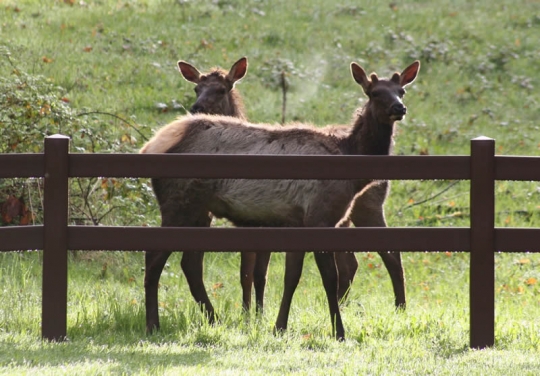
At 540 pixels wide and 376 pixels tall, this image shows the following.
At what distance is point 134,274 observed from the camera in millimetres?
11953

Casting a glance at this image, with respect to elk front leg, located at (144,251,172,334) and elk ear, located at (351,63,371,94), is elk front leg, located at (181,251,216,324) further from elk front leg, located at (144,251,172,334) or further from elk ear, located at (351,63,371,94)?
elk ear, located at (351,63,371,94)

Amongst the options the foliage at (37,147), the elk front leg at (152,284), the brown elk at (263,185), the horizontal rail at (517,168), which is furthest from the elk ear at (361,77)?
the foliage at (37,147)

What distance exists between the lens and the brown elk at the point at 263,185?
28.8 ft

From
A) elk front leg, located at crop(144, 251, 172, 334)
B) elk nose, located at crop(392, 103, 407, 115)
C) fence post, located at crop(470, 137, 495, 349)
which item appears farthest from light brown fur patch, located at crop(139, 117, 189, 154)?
fence post, located at crop(470, 137, 495, 349)

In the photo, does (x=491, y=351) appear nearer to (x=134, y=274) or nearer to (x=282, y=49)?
(x=134, y=274)

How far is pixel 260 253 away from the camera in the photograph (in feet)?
31.6

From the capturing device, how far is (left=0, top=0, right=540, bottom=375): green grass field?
23.8 ft

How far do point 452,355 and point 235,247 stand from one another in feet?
6.20

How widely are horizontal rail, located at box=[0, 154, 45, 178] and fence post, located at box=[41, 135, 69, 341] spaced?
66 millimetres

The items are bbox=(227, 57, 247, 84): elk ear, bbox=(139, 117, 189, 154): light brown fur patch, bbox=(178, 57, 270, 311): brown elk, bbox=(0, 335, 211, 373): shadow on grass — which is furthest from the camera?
bbox=(227, 57, 247, 84): elk ear

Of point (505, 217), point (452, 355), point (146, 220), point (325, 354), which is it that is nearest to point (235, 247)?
point (325, 354)

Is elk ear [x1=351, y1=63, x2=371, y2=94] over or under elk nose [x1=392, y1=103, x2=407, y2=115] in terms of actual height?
over

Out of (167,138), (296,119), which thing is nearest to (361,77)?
(167,138)

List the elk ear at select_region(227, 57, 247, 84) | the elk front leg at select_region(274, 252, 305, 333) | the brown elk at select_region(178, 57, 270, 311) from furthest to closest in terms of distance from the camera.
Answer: the elk ear at select_region(227, 57, 247, 84), the brown elk at select_region(178, 57, 270, 311), the elk front leg at select_region(274, 252, 305, 333)
